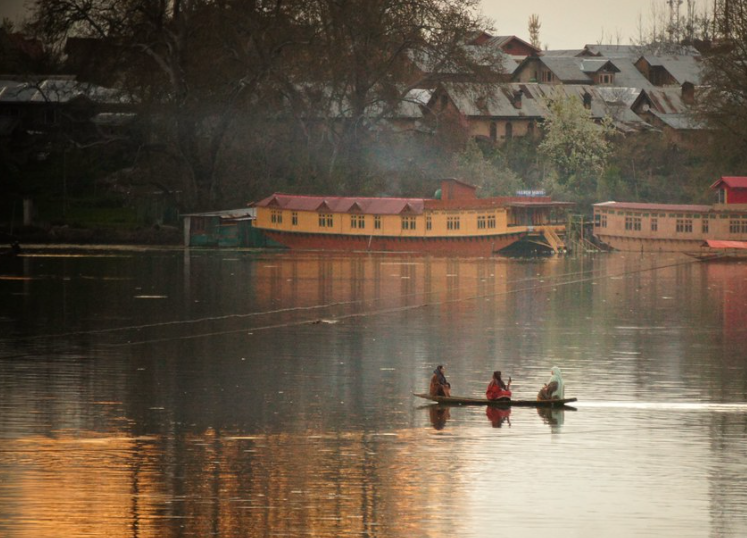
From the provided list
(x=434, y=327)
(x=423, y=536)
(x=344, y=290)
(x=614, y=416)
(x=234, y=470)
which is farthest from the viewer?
(x=344, y=290)

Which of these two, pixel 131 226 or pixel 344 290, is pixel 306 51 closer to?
pixel 131 226

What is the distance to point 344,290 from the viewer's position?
216ft

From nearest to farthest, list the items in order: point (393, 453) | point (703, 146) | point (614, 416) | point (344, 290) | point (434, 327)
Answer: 1. point (393, 453)
2. point (614, 416)
3. point (434, 327)
4. point (344, 290)
5. point (703, 146)

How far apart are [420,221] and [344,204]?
5.40m

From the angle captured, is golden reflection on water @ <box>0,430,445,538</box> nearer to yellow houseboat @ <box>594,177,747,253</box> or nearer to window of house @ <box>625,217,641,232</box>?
yellow houseboat @ <box>594,177,747,253</box>

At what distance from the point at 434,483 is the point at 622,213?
7789 centimetres

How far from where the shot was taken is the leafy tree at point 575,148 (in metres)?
116

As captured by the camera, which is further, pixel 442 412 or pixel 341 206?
pixel 341 206

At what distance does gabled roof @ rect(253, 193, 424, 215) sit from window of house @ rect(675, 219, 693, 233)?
1783 centimetres

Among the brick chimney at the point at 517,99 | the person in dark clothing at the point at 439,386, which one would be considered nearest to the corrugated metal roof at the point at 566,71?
the brick chimney at the point at 517,99

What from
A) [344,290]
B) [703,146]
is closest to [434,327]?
[344,290]

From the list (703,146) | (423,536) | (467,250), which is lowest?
(423,536)

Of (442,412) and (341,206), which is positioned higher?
(341,206)

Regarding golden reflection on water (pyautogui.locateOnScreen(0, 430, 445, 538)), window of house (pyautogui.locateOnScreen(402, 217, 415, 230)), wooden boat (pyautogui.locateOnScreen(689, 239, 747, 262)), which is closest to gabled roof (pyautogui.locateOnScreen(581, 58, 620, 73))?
wooden boat (pyautogui.locateOnScreen(689, 239, 747, 262))
